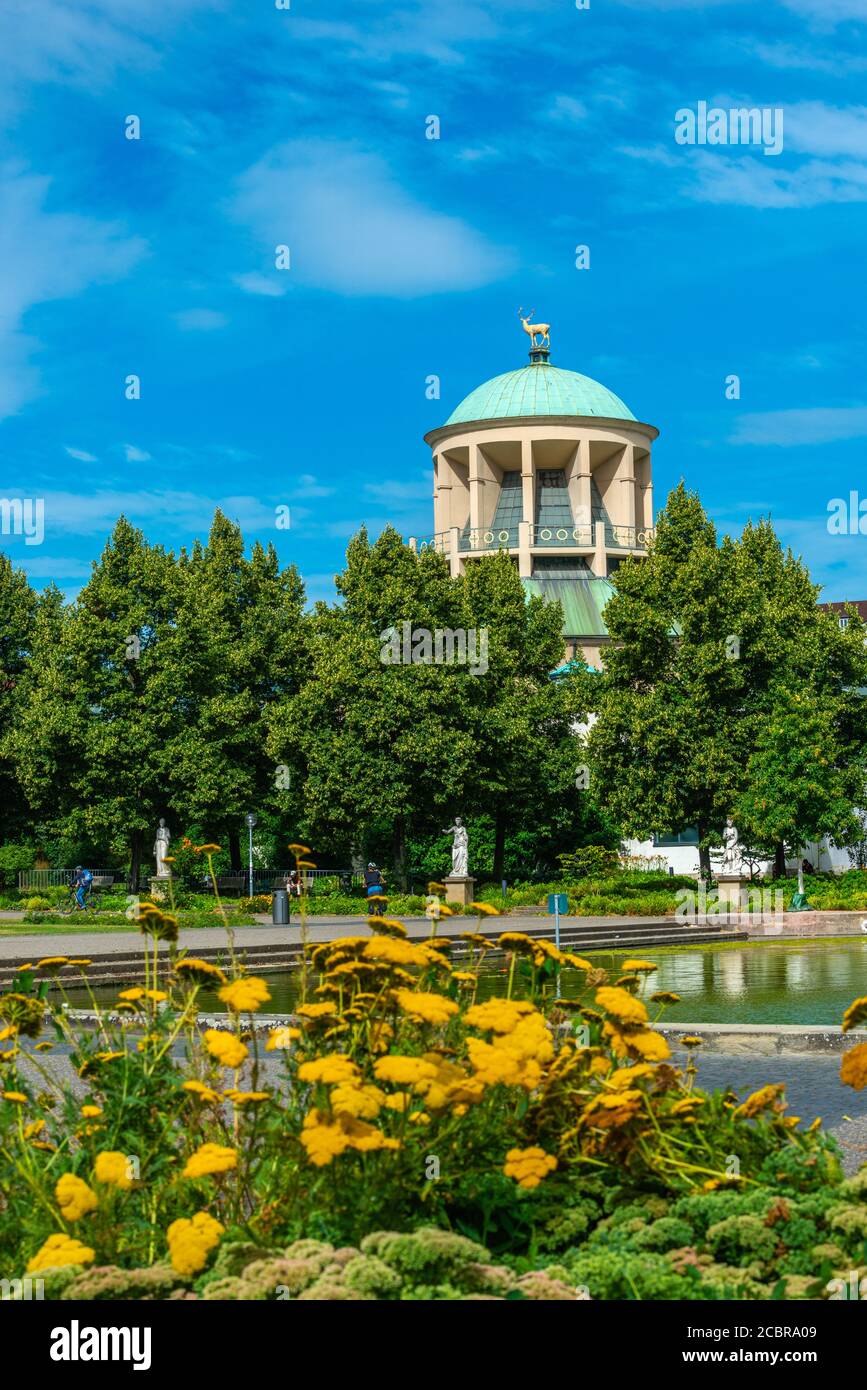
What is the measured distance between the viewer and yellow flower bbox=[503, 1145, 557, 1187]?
197 inches

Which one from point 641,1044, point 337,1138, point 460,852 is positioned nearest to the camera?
point 337,1138

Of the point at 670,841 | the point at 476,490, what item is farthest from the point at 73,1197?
the point at 476,490

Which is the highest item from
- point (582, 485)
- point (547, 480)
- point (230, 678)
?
point (547, 480)

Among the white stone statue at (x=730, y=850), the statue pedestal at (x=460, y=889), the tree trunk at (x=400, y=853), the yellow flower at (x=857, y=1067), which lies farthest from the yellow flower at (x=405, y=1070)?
the tree trunk at (x=400, y=853)

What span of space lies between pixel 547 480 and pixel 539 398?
16.1ft

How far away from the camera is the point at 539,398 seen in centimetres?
7319

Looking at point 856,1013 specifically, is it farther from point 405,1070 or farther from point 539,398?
point 539,398

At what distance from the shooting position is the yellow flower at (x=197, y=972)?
585 centimetres

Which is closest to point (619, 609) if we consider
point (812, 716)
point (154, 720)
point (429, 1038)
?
point (812, 716)

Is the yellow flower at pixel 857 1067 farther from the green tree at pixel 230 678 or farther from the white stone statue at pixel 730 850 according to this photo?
the green tree at pixel 230 678

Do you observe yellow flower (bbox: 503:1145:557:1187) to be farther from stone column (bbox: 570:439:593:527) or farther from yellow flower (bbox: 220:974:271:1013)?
stone column (bbox: 570:439:593:527)

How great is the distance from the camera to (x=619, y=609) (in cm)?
4453

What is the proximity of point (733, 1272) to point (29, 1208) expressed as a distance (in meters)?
2.58

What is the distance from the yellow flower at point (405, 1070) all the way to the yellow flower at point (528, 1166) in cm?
47
